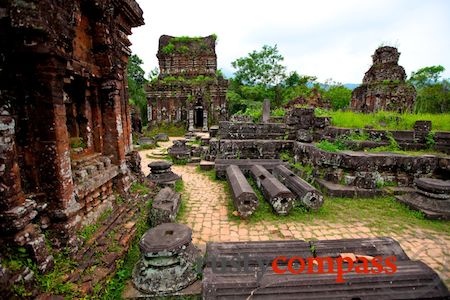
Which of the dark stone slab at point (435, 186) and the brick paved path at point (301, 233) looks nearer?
the brick paved path at point (301, 233)

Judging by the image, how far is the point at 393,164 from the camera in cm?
647

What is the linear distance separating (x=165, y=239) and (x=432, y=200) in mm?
6146

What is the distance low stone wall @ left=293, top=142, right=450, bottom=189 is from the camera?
251 inches

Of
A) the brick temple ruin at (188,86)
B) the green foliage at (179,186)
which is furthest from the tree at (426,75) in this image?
the green foliage at (179,186)

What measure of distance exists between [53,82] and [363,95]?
22.3 meters

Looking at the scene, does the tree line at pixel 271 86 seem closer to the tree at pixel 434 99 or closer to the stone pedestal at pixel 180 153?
the tree at pixel 434 99

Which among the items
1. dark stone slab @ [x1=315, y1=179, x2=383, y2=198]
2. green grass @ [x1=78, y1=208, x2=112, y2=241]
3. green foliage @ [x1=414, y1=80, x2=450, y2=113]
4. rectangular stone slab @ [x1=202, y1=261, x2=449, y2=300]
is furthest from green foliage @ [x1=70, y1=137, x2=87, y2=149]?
green foliage @ [x1=414, y1=80, x2=450, y2=113]

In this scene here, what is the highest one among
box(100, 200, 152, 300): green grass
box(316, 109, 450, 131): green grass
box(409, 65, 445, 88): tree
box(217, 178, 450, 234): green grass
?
box(409, 65, 445, 88): tree

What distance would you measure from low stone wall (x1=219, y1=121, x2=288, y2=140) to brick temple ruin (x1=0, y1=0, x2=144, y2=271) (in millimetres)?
6322

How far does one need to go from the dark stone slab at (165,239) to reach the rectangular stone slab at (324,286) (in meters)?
0.61

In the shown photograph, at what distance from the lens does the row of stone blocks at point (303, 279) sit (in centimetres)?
260

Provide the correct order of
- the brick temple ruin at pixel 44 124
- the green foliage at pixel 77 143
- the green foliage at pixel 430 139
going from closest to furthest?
the brick temple ruin at pixel 44 124 < the green foliage at pixel 77 143 < the green foliage at pixel 430 139

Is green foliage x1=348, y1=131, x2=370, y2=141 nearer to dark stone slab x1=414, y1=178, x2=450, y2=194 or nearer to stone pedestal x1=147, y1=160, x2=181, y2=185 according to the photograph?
dark stone slab x1=414, y1=178, x2=450, y2=194

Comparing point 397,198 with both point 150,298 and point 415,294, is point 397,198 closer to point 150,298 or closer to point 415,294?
point 415,294
